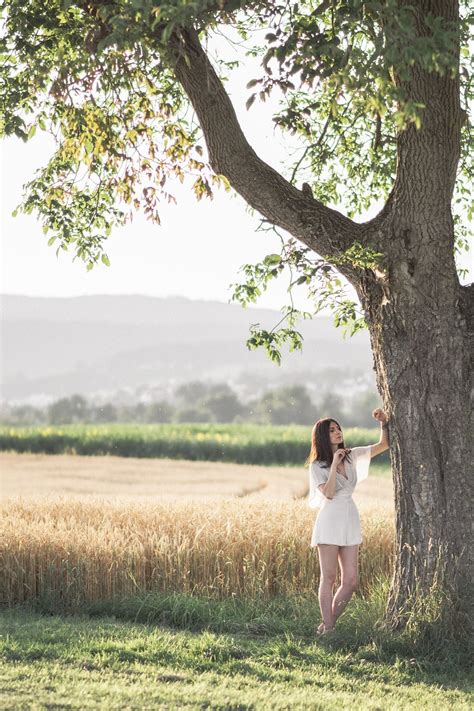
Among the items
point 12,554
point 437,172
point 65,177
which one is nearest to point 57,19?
point 65,177

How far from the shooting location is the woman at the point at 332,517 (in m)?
9.23

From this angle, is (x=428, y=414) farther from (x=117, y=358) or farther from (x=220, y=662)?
(x=117, y=358)

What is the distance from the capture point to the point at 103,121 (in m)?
10.4

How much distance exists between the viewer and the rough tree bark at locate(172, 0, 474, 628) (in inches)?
358

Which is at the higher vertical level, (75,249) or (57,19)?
(57,19)

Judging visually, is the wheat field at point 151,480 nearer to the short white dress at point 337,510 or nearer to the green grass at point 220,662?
the green grass at point 220,662

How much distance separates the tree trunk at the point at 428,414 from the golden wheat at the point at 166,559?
8.58ft

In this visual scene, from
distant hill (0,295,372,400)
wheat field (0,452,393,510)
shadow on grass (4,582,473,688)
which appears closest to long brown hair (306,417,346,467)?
shadow on grass (4,582,473,688)

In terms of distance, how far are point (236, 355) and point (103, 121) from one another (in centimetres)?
18074

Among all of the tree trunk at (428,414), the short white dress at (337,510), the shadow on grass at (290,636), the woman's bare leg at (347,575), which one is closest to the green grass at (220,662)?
the shadow on grass at (290,636)

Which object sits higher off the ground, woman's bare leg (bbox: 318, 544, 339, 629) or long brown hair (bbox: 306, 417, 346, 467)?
long brown hair (bbox: 306, 417, 346, 467)

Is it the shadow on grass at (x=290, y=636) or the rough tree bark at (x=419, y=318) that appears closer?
the shadow on grass at (x=290, y=636)

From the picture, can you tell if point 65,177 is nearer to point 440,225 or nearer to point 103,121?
point 103,121

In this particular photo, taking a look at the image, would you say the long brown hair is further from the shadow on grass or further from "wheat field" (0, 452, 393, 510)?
"wheat field" (0, 452, 393, 510)
